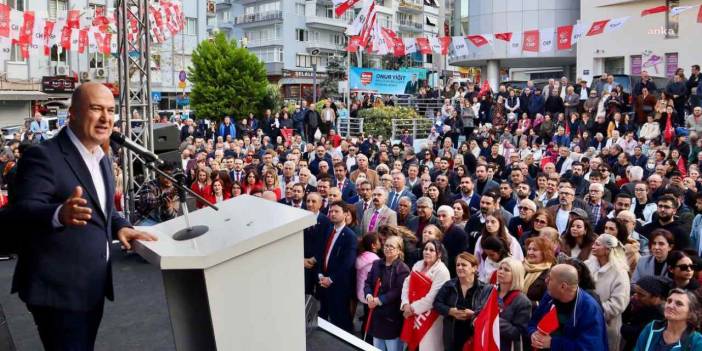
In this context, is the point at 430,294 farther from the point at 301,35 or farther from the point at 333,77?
the point at 301,35

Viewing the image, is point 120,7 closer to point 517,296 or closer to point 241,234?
point 517,296

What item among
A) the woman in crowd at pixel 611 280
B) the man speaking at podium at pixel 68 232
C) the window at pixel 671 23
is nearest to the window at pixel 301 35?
the window at pixel 671 23

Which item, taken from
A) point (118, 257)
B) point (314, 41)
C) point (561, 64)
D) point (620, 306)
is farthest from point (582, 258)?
point (314, 41)

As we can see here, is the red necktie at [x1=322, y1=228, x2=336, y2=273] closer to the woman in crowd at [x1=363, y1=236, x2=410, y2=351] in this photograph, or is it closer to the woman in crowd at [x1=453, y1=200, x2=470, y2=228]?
the woman in crowd at [x1=363, y1=236, x2=410, y2=351]

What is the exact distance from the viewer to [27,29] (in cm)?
1998

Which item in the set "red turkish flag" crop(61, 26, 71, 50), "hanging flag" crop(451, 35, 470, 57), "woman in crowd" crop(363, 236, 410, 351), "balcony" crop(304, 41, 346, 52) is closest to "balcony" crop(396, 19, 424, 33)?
"balcony" crop(304, 41, 346, 52)

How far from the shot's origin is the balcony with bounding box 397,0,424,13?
59906mm

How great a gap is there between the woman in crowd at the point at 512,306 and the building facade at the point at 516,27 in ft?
93.3

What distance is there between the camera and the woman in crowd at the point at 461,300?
15.4 ft

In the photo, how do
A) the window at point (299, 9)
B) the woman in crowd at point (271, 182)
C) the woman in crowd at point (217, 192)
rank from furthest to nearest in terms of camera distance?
1. the window at point (299, 9)
2. the woman in crowd at point (271, 182)
3. the woman in crowd at point (217, 192)

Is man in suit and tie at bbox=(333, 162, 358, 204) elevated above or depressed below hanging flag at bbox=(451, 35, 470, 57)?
below

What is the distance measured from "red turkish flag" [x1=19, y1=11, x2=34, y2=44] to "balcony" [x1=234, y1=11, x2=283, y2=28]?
107 ft

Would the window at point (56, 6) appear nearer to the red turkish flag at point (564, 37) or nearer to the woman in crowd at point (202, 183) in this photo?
the red turkish flag at point (564, 37)

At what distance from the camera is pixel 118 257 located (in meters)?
6.12
